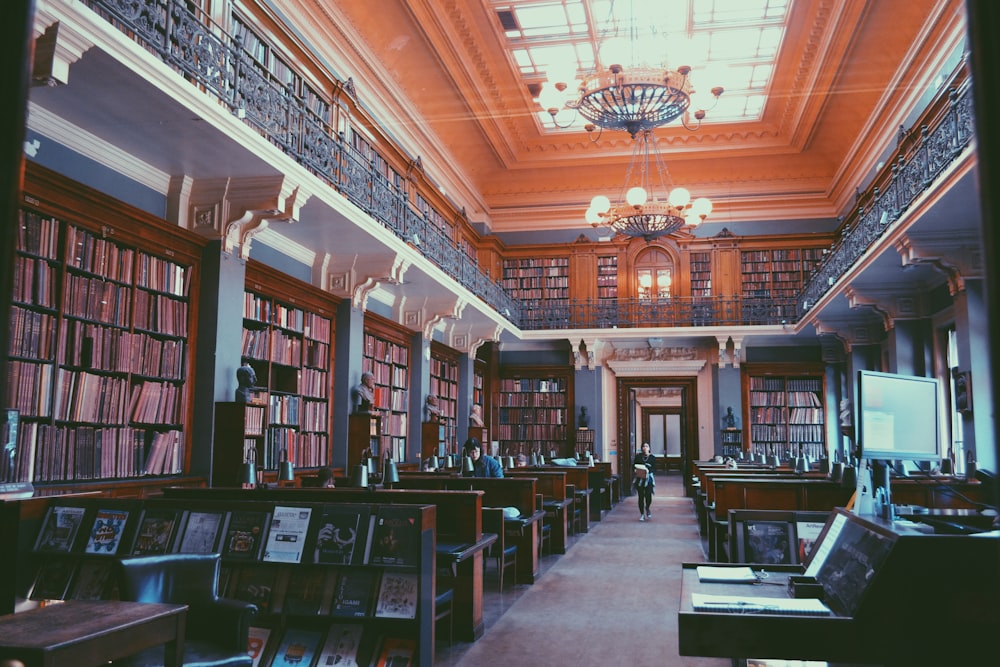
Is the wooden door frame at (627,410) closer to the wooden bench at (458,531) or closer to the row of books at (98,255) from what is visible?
the wooden bench at (458,531)

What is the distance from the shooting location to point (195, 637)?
3.27 meters

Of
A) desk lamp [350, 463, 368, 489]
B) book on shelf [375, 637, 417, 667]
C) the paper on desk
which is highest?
desk lamp [350, 463, 368, 489]

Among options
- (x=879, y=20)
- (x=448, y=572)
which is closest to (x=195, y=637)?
(x=448, y=572)

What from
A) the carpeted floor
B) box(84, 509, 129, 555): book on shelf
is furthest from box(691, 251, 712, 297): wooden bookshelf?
box(84, 509, 129, 555): book on shelf

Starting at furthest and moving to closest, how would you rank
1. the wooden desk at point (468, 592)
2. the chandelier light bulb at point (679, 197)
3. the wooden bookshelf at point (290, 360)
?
the chandelier light bulb at point (679, 197), the wooden bookshelf at point (290, 360), the wooden desk at point (468, 592)

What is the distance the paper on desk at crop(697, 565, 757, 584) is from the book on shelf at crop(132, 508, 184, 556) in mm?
2760

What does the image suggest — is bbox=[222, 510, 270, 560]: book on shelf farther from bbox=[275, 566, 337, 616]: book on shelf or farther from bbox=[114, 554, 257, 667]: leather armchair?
bbox=[114, 554, 257, 667]: leather armchair

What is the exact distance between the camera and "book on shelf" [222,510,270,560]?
4.02 meters

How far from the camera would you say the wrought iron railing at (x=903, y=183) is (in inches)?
277

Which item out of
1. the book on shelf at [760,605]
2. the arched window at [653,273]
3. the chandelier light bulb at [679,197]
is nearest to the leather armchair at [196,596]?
the book on shelf at [760,605]

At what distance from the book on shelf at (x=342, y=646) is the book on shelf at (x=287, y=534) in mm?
388

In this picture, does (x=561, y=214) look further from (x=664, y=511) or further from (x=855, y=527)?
(x=855, y=527)

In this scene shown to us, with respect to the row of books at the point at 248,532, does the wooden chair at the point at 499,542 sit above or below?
below

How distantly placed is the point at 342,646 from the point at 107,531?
1429mm
